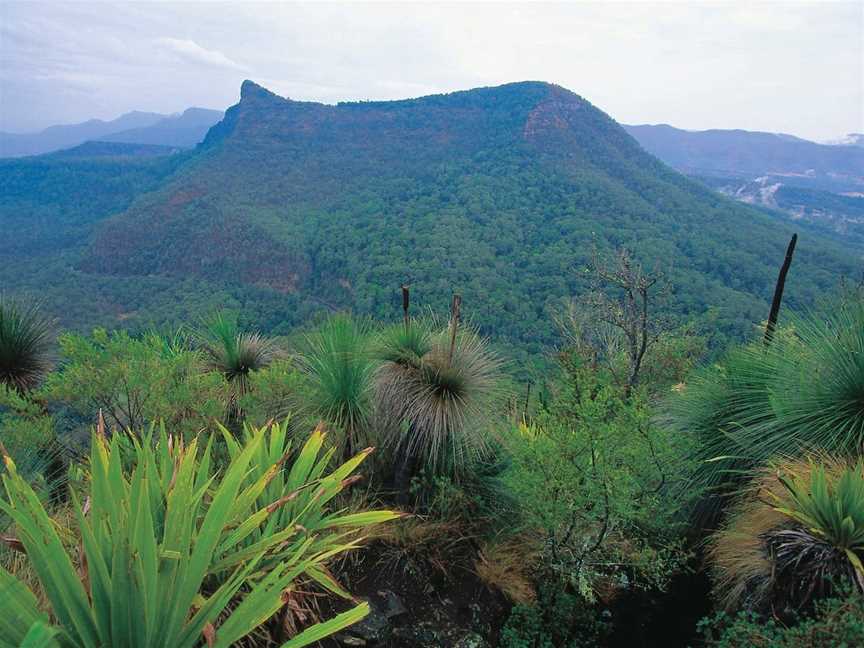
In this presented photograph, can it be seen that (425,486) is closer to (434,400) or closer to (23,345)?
(434,400)

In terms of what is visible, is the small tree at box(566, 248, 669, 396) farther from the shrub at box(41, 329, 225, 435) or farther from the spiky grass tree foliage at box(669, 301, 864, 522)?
the shrub at box(41, 329, 225, 435)

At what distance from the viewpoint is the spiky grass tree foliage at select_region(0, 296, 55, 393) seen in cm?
576

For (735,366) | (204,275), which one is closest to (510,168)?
(204,275)

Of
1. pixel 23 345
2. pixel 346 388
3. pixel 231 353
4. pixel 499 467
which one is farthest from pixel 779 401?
pixel 23 345

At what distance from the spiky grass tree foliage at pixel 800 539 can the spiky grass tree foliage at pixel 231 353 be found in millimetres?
4792

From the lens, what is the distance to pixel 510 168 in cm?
6134

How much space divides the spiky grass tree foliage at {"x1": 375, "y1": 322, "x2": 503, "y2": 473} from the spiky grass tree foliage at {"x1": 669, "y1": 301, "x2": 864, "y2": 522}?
1815 millimetres

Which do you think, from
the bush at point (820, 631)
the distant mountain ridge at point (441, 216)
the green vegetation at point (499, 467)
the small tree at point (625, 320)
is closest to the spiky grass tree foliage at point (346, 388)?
the green vegetation at point (499, 467)

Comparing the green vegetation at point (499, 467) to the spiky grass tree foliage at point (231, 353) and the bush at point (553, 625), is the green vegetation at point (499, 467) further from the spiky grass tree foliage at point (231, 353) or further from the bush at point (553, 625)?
the spiky grass tree foliage at point (231, 353)

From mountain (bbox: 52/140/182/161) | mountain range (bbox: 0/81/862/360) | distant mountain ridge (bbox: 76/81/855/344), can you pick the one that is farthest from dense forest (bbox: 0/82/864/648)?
mountain (bbox: 52/140/182/161)

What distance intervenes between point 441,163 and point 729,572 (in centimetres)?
6847

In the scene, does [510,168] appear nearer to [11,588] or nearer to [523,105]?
[523,105]

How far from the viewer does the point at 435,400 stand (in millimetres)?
4473

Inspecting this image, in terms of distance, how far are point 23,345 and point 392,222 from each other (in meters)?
49.4
